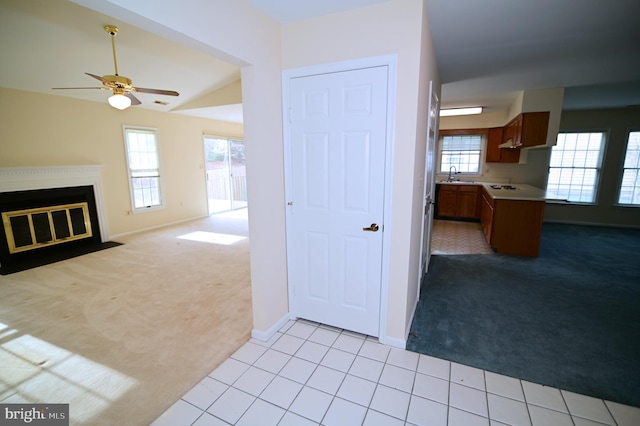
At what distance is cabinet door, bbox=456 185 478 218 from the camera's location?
667cm

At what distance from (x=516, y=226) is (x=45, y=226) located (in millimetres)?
7406

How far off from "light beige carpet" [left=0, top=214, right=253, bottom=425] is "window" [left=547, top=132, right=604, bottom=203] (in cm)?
716

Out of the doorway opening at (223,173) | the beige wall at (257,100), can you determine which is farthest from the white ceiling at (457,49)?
the doorway opening at (223,173)

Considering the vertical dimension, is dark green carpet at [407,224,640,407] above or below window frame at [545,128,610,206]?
below

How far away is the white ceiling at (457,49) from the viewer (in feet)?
7.26

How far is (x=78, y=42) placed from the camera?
3.37m

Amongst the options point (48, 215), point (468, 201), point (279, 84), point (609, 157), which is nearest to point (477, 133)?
point (468, 201)

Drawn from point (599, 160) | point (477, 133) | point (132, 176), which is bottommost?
point (132, 176)

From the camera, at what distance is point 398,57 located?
202 centimetres

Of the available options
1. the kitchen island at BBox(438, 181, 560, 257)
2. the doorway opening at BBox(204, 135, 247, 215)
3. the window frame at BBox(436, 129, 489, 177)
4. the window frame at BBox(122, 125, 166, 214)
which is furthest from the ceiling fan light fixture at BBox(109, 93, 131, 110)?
the window frame at BBox(436, 129, 489, 177)

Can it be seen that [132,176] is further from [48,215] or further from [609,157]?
[609,157]

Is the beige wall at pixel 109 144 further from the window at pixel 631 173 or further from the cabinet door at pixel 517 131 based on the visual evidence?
the window at pixel 631 173

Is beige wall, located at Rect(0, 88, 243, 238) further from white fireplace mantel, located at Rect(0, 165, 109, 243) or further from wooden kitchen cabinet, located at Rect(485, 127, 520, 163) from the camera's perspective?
wooden kitchen cabinet, located at Rect(485, 127, 520, 163)

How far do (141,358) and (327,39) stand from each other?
9.43 feet
